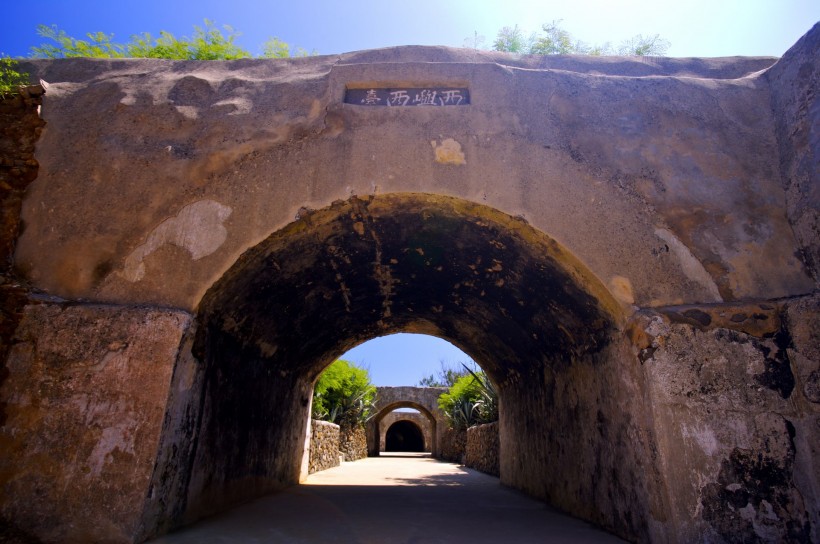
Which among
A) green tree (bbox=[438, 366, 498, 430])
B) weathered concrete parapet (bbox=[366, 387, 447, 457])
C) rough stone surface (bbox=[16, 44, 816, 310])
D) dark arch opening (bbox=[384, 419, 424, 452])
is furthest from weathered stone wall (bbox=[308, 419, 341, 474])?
dark arch opening (bbox=[384, 419, 424, 452])

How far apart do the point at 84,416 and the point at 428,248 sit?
2.68 m

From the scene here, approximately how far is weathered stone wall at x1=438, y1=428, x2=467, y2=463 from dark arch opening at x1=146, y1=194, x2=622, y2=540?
31.2 feet

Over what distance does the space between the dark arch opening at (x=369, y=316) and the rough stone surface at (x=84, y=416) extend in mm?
230

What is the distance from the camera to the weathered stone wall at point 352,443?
48.5 feet

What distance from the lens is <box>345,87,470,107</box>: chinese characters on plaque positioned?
393 centimetres

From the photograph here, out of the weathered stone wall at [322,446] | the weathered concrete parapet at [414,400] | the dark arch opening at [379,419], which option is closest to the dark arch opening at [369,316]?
the weathered stone wall at [322,446]

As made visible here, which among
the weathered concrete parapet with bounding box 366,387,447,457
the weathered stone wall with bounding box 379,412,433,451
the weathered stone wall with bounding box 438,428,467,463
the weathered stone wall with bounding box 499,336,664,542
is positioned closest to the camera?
the weathered stone wall with bounding box 499,336,664,542

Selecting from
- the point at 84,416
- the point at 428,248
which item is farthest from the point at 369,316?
the point at 84,416

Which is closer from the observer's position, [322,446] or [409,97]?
[409,97]

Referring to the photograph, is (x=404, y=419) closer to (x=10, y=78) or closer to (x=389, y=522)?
(x=389, y=522)

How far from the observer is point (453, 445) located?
1700 centimetres

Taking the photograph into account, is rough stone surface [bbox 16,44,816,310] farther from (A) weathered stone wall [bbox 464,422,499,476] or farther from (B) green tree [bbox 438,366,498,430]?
(B) green tree [bbox 438,366,498,430]

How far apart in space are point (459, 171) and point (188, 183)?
1.94 meters

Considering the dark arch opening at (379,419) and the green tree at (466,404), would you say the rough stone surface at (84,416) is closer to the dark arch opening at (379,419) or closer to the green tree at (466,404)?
the green tree at (466,404)
